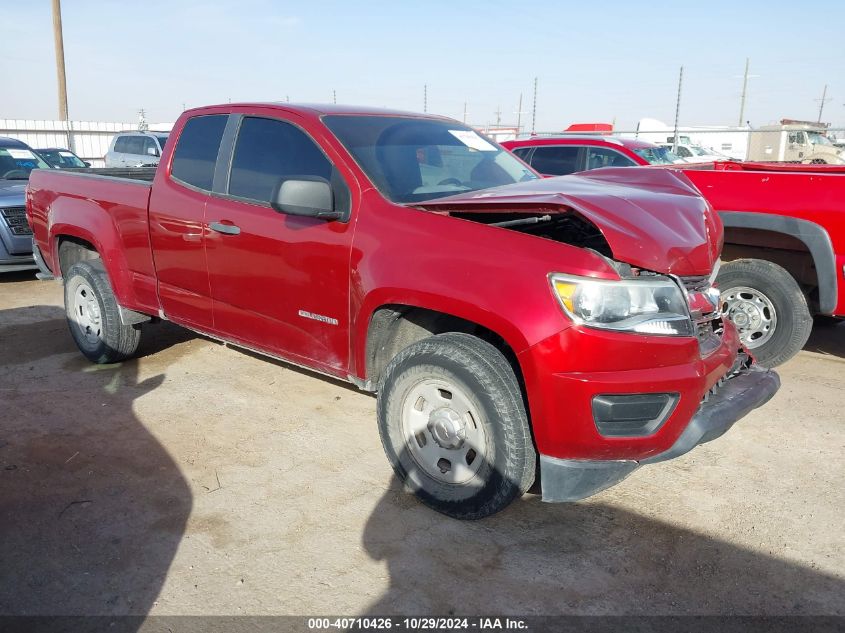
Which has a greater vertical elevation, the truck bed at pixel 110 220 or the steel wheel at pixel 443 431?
the truck bed at pixel 110 220

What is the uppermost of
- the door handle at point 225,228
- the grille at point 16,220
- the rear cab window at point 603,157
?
the rear cab window at point 603,157

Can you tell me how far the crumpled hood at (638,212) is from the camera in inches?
109

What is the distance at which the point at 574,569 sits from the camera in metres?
2.84

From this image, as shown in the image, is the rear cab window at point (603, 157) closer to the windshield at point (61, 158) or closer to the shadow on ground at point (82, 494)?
the shadow on ground at point (82, 494)

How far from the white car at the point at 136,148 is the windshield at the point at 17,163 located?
5.41 m

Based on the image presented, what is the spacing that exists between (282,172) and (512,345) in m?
1.81

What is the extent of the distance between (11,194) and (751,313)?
26.9 ft

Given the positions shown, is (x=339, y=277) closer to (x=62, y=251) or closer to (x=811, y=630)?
(x=811, y=630)

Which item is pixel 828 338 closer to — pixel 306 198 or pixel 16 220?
pixel 306 198

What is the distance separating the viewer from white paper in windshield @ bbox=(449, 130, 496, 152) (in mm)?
4297

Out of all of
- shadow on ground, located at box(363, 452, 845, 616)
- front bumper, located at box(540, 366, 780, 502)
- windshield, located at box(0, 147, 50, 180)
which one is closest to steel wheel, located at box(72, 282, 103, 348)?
shadow on ground, located at box(363, 452, 845, 616)

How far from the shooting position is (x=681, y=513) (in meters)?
3.25

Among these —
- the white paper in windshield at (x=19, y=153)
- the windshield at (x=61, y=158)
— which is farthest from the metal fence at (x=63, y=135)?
the white paper in windshield at (x=19, y=153)

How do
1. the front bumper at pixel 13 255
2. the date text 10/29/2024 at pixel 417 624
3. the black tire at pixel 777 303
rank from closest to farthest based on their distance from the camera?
the date text 10/29/2024 at pixel 417 624 < the black tire at pixel 777 303 < the front bumper at pixel 13 255
